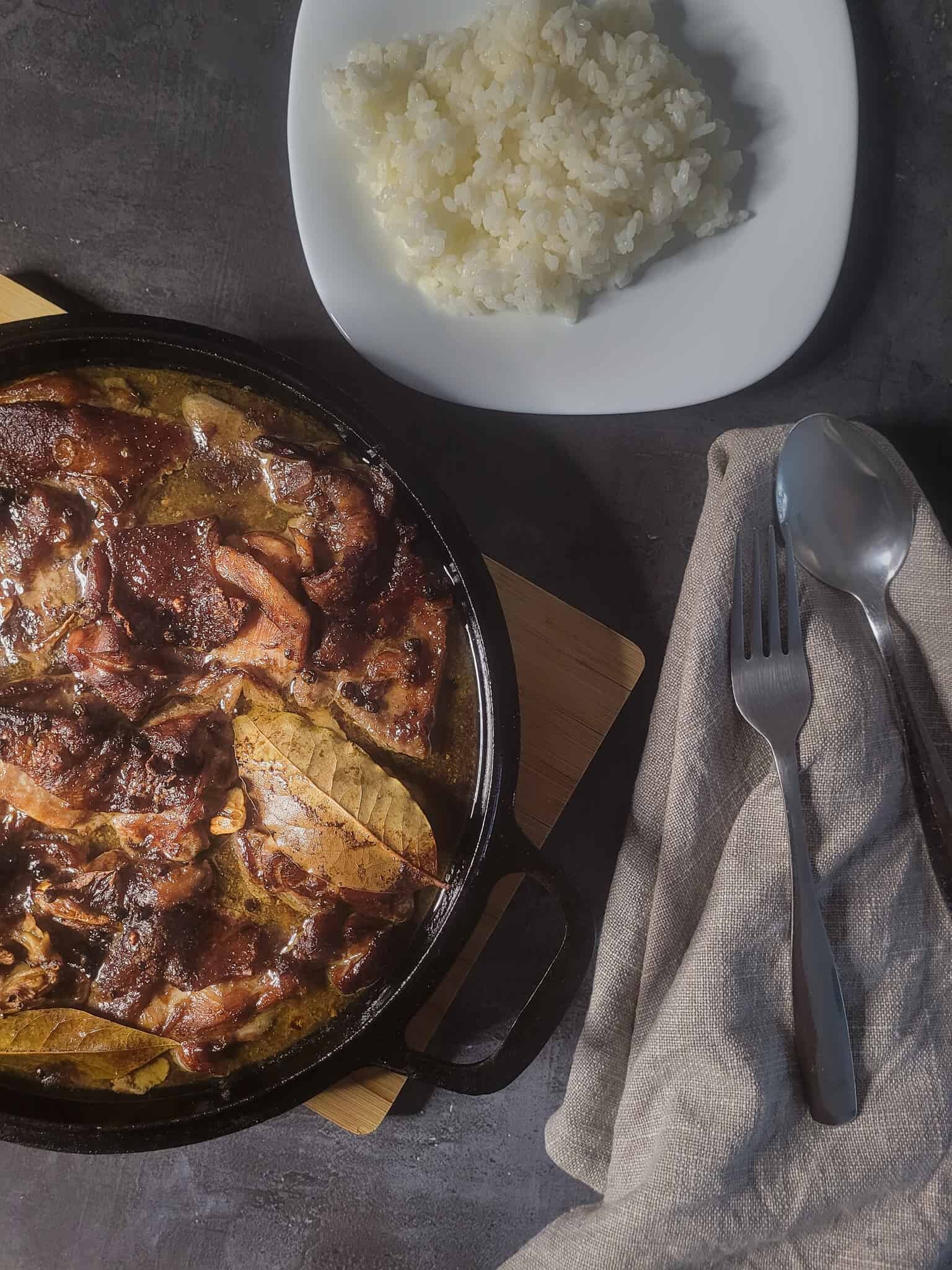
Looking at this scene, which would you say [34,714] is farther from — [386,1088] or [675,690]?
[675,690]

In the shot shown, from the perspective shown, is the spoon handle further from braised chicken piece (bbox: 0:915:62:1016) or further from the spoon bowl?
braised chicken piece (bbox: 0:915:62:1016)

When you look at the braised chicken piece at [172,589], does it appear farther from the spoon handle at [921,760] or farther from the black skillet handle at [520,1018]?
the spoon handle at [921,760]

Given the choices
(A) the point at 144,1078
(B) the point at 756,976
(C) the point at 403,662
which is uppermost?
(C) the point at 403,662

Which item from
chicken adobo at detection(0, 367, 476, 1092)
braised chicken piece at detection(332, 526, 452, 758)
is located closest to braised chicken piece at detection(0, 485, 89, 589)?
chicken adobo at detection(0, 367, 476, 1092)

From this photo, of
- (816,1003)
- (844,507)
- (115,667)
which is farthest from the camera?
(844,507)

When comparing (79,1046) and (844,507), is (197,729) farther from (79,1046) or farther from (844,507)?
(844,507)

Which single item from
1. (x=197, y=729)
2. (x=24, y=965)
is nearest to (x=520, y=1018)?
(x=197, y=729)
